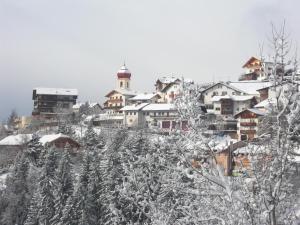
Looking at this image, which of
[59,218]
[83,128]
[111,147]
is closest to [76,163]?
[111,147]

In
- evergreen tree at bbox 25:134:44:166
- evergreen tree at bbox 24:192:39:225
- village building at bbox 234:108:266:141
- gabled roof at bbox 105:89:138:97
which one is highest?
gabled roof at bbox 105:89:138:97

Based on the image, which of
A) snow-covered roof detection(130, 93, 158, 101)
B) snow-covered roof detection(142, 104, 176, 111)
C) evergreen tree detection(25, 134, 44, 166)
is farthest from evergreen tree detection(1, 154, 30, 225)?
snow-covered roof detection(130, 93, 158, 101)

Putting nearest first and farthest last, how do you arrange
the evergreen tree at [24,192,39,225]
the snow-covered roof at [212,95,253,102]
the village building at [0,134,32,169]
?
the evergreen tree at [24,192,39,225] → the village building at [0,134,32,169] → the snow-covered roof at [212,95,253,102]

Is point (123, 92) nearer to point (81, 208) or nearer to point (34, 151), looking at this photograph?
point (34, 151)

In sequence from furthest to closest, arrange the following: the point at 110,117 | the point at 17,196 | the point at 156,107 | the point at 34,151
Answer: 1. the point at 110,117
2. the point at 156,107
3. the point at 34,151
4. the point at 17,196

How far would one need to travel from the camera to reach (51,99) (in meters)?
93.6

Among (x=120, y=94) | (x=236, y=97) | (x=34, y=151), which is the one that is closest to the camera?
(x=34, y=151)

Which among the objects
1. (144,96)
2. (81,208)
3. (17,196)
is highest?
(144,96)

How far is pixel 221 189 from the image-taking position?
5.71 metres

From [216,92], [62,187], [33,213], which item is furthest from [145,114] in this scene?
[33,213]

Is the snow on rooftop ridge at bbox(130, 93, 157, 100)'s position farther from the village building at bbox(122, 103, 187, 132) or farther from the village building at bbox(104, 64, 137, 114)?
the village building at bbox(122, 103, 187, 132)

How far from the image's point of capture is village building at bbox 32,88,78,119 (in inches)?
3644

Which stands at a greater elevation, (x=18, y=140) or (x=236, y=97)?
(x=236, y=97)

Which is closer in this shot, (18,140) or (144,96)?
(18,140)
